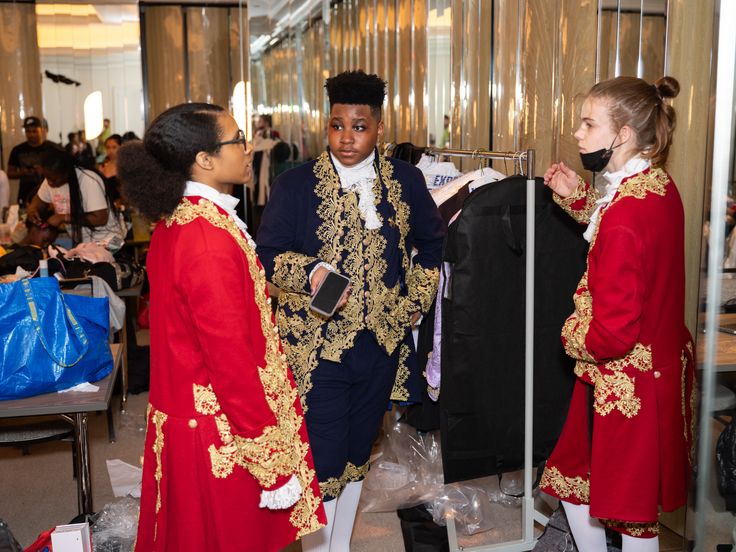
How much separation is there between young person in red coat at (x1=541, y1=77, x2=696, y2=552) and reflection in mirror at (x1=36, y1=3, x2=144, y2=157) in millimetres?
9016

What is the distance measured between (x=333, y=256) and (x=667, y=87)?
3.49 feet

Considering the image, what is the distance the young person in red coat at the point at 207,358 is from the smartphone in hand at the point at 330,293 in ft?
1.16

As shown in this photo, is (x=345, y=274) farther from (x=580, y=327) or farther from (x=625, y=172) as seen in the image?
(x=625, y=172)

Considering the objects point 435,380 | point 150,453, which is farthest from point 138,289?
point 150,453

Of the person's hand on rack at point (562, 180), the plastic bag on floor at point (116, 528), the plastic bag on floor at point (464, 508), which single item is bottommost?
the plastic bag on floor at point (464, 508)

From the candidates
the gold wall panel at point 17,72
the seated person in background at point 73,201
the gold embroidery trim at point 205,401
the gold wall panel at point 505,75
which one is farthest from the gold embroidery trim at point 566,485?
the gold wall panel at point 17,72

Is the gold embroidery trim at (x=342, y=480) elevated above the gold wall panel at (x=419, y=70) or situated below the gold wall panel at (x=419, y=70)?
below

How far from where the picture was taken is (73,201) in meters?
5.08

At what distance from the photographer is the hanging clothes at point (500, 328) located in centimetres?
261

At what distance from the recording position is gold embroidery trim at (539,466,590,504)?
7.54ft

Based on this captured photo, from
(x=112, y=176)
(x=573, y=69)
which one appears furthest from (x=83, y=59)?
(x=573, y=69)

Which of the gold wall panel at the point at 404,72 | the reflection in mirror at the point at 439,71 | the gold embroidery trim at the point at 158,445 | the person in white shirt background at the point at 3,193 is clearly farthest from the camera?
the person in white shirt background at the point at 3,193

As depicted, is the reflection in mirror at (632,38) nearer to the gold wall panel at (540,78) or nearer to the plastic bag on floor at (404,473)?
the gold wall panel at (540,78)

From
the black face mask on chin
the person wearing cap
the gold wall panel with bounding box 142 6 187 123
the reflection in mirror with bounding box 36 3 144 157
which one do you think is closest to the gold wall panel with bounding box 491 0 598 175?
the black face mask on chin
